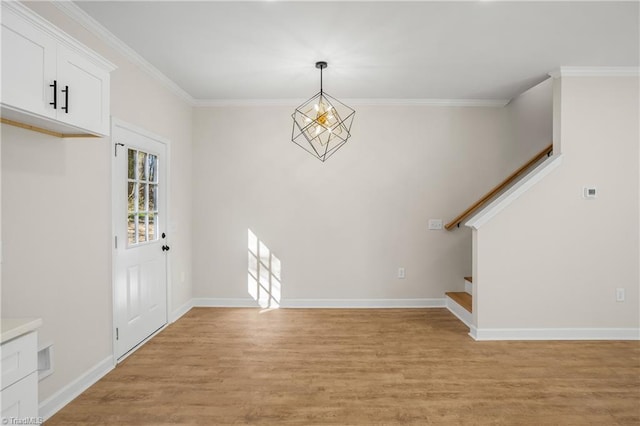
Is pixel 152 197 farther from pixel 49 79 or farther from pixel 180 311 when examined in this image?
pixel 49 79

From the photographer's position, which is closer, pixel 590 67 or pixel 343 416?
pixel 343 416

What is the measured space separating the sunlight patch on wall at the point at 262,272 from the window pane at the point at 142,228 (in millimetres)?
1433

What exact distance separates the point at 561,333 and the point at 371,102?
336 centimetres

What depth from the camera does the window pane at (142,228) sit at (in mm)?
3549

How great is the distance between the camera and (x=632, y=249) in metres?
3.69

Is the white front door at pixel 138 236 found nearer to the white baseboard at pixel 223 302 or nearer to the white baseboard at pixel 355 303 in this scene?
the white baseboard at pixel 223 302

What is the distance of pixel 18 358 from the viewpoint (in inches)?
61.3

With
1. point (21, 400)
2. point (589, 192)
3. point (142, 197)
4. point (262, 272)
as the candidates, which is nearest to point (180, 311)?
point (262, 272)

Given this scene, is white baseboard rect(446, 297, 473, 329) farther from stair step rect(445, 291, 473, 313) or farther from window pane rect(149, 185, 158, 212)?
window pane rect(149, 185, 158, 212)

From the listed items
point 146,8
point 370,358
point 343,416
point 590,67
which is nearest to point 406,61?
point 590,67

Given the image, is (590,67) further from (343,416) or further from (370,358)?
(343,416)

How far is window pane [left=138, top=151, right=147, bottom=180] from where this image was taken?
354 cm

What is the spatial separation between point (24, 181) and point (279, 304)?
325cm

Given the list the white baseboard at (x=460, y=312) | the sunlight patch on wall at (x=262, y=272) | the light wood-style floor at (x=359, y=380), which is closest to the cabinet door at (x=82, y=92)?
the light wood-style floor at (x=359, y=380)
